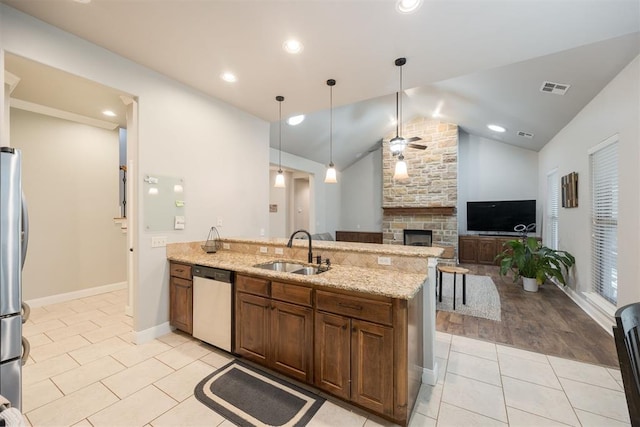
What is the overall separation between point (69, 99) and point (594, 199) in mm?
6917

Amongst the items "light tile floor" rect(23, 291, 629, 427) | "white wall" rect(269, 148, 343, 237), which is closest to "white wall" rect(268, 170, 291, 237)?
"white wall" rect(269, 148, 343, 237)

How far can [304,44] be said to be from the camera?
2305mm

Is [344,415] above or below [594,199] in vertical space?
below

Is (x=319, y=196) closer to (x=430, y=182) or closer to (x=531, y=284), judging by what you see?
(x=430, y=182)

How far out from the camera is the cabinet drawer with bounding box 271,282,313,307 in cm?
191

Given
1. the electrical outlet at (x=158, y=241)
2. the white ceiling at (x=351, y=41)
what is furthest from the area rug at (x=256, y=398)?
the white ceiling at (x=351, y=41)

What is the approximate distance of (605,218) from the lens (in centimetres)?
311

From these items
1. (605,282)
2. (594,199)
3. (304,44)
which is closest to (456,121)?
(594,199)

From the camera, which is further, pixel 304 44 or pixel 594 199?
pixel 594 199

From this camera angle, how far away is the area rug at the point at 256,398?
1.71 meters

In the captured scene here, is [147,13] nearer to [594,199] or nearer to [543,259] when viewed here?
[594,199]

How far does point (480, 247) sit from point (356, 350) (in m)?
6.35

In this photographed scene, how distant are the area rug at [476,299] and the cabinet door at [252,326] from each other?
2686 millimetres

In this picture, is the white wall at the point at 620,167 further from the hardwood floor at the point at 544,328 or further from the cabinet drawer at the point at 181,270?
the cabinet drawer at the point at 181,270
